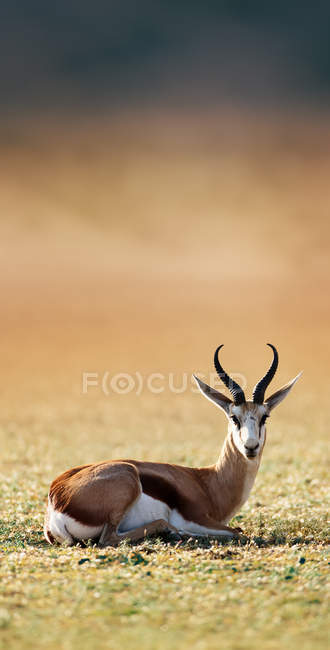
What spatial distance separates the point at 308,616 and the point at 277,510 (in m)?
7.04

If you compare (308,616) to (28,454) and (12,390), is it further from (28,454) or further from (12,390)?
(12,390)

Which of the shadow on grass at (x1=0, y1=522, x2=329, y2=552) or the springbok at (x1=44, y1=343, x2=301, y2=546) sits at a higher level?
the springbok at (x1=44, y1=343, x2=301, y2=546)

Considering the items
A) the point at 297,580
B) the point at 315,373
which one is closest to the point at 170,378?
the point at 315,373

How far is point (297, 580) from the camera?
915cm

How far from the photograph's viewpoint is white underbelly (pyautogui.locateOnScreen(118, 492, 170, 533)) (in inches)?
448

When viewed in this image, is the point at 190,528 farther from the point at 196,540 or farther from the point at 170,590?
the point at 170,590

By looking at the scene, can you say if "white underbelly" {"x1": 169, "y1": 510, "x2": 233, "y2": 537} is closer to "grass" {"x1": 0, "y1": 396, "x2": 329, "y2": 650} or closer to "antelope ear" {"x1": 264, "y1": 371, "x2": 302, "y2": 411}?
"grass" {"x1": 0, "y1": 396, "x2": 329, "y2": 650}

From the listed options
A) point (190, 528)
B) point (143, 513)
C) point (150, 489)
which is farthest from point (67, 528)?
point (190, 528)

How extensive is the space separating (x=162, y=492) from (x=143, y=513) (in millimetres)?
504

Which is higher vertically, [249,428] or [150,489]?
[249,428]

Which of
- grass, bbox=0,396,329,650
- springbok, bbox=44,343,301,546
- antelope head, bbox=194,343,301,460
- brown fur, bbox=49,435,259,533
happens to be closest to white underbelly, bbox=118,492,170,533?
springbok, bbox=44,343,301,546

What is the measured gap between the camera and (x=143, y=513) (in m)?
11.5

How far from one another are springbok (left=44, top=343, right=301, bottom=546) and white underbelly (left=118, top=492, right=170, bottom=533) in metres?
0.01

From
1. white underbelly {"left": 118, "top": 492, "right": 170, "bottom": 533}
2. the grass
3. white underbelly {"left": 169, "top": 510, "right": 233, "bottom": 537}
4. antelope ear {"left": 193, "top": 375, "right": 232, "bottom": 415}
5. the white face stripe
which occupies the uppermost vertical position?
antelope ear {"left": 193, "top": 375, "right": 232, "bottom": 415}
